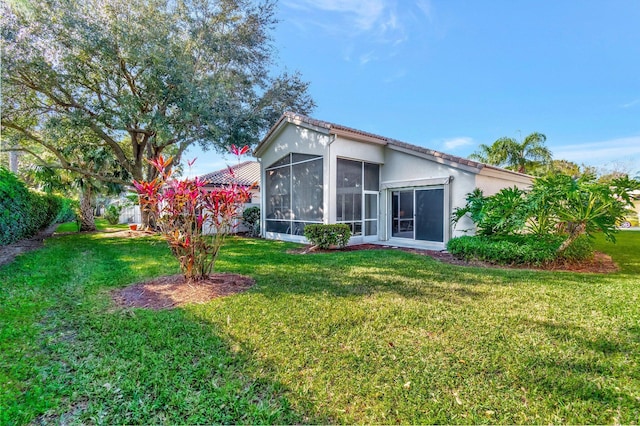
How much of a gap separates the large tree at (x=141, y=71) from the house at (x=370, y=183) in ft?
11.9

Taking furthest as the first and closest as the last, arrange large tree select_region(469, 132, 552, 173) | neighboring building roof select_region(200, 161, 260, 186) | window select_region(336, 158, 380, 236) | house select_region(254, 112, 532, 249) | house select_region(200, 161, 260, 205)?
large tree select_region(469, 132, 552, 173) → neighboring building roof select_region(200, 161, 260, 186) → house select_region(200, 161, 260, 205) → window select_region(336, 158, 380, 236) → house select_region(254, 112, 532, 249)

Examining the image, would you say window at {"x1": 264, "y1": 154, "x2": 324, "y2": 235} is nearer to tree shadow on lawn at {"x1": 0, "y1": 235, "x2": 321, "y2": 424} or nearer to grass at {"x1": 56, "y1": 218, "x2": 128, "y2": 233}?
tree shadow on lawn at {"x1": 0, "y1": 235, "x2": 321, "y2": 424}

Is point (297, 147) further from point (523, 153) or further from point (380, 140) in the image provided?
point (523, 153)

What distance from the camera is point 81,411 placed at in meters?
2.56

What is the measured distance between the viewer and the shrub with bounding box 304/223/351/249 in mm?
11836

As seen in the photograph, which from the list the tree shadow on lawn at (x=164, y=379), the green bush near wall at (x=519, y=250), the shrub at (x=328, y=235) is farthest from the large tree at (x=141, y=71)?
the green bush near wall at (x=519, y=250)

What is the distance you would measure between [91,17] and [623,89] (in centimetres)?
3187

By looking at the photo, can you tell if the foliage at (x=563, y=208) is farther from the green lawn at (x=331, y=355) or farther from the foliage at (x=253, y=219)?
the foliage at (x=253, y=219)

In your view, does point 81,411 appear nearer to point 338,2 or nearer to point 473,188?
point 473,188

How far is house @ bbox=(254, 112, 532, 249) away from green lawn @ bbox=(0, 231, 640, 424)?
5988mm

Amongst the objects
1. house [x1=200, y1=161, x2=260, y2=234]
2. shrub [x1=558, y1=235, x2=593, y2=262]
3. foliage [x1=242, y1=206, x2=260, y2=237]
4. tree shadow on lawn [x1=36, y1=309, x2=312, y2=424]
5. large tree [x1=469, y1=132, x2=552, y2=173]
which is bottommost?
tree shadow on lawn [x1=36, y1=309, x2=312, y2=424]

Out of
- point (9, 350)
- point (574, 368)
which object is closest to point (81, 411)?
point (9, 350)

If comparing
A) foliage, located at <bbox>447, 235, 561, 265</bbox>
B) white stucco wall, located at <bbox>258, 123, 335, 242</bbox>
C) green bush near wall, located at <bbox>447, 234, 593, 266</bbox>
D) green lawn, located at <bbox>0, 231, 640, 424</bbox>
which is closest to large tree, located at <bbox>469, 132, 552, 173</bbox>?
green bush near wall, located at <bbox>447, 234, 593, 266</bbox>

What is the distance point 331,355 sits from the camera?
3.44 m
